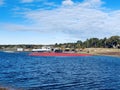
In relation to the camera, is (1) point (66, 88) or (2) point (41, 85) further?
(2) point (41, 85)

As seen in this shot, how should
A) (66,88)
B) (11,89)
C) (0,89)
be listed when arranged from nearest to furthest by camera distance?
(0,89)
(11,89)
(66,88)

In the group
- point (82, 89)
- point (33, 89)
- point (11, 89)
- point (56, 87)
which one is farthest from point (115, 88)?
point (11, 89)

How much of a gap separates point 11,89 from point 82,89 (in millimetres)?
10016

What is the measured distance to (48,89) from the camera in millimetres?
42625

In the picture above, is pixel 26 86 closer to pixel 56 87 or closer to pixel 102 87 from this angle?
Answer: pixel 56 87

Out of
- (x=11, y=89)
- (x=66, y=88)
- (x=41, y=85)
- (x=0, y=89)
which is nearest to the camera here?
(x=0, y=89)

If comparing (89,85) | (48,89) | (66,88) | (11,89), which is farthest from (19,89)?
(89,85)

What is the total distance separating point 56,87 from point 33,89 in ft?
13.3

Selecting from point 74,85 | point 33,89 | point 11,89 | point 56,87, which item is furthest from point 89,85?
point 11,89

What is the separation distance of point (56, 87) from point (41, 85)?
3.00m

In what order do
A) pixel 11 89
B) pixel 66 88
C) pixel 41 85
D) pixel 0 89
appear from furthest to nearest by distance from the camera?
pixel 41 85 → pixel 66 88 → pixel 11 89 → pixel 0 89

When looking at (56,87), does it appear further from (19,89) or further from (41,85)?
(19,89)

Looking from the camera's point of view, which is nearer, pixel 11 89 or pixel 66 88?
pixel 11 89

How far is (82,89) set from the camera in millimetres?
42750
